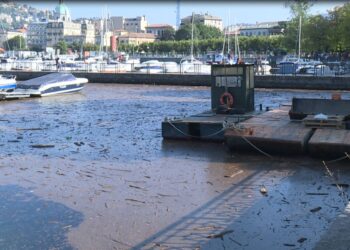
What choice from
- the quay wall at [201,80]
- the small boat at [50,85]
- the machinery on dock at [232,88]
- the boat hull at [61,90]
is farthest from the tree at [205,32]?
the machinery on dock at [232,88]

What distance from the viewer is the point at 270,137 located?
1428 cm

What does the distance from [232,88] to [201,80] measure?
95.8ft

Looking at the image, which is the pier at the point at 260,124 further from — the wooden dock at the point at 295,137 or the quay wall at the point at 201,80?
the quay wall at the point at 201,80

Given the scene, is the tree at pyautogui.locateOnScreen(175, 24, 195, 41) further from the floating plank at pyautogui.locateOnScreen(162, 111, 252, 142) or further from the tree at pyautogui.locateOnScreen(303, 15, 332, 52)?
the floating plank at pyautogui.locateOnScreen(162, 111, 252, 142)

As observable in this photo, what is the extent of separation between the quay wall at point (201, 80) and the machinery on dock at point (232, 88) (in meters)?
24.9

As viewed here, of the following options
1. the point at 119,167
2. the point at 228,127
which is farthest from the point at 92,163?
the point at 228,127

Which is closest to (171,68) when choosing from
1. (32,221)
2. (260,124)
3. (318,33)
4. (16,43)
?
(318,33)

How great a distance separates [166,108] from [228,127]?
12933 mm

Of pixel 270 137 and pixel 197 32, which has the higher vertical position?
pixel 197 32

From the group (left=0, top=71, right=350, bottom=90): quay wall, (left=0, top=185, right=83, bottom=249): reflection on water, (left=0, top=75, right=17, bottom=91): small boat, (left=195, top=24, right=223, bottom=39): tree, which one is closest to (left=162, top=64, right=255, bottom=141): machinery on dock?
(left=0, top=185, right=83, bottom=249): reflection on water

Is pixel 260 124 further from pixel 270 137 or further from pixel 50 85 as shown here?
pixel 50 85

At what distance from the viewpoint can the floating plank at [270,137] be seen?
13992 millimetres

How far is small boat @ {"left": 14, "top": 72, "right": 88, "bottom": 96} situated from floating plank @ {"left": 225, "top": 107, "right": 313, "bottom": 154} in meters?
22.5

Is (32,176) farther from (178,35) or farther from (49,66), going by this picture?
(178,35)
